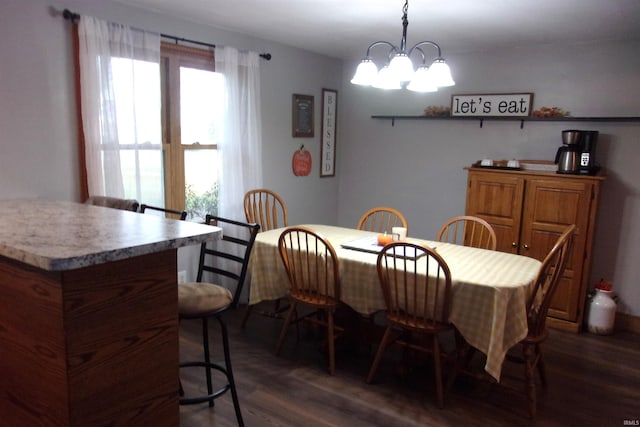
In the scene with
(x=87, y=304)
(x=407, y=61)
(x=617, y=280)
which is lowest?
(x=617, y=280)

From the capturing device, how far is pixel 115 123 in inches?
118

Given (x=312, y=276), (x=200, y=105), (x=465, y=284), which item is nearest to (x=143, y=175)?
(x=200, y=105)

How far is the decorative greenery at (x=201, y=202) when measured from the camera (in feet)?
12.4

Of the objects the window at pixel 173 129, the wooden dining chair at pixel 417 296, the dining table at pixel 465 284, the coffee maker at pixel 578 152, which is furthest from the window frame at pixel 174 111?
the coffee maker at pixel 578 152

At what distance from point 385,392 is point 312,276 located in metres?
0.79

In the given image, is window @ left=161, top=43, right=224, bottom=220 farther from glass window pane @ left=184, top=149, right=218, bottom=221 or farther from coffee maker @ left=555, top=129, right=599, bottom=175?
coffee maker @ left=555, top=129, right=599, bottom=175

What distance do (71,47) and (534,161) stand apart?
352 cm

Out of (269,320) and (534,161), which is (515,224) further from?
(269,320)

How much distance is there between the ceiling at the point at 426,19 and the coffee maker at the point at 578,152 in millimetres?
733

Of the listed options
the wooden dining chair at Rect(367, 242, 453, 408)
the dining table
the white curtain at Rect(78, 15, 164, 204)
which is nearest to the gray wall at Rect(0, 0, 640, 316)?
the white curtain at Rect(78, 15, 164, 204)

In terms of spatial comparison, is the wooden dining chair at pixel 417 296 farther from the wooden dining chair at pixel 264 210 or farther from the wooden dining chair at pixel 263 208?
the wooden dining chair at pixel 263 208

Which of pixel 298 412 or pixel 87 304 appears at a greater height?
pixel 87 304

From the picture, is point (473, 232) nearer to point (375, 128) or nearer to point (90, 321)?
point (375, 128)

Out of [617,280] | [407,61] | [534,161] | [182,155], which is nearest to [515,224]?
[534,161]
